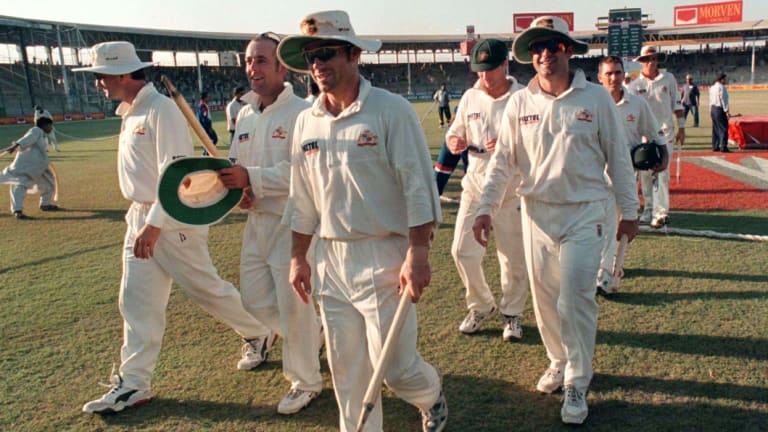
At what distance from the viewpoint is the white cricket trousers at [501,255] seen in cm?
468

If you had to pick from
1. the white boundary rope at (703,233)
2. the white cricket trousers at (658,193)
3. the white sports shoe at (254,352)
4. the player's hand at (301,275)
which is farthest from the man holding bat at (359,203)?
the white cricket trousers at (658,193)

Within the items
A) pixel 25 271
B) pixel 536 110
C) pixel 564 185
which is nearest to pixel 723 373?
pixel 564 185

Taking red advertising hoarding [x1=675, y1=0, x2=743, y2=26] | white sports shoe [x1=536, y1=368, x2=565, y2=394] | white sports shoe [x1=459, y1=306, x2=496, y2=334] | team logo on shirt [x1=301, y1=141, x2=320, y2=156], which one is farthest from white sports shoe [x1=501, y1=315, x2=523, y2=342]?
red advertising hoarding [x1=675, y1=0, x2=743, y2=26]

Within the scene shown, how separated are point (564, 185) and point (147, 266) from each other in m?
2.72

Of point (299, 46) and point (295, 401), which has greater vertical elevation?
point (299, 46)

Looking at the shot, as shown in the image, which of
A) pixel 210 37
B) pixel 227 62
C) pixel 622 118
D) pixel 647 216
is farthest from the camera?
pixel 210 37

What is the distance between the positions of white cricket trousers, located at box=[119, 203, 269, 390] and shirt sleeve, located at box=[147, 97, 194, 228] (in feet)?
0.70

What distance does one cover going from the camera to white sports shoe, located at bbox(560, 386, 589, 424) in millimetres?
3418

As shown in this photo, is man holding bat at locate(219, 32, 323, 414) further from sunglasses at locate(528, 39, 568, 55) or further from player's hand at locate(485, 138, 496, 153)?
player's hand at locate(485, 138, 496, 153)

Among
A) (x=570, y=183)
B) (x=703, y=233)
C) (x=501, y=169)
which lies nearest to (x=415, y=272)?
(x=570, y=183)

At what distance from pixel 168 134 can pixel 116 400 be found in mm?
1734

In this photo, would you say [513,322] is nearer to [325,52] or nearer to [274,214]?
[274,214]

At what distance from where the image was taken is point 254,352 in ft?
14.6

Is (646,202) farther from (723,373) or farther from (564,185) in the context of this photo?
(564,185)
